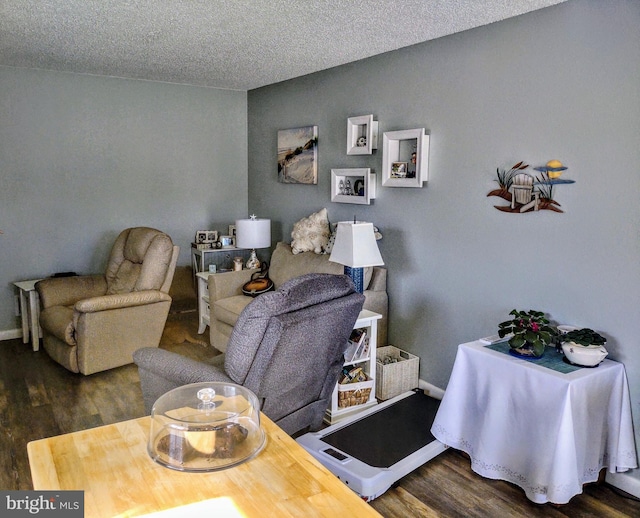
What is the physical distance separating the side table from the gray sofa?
4.72ft

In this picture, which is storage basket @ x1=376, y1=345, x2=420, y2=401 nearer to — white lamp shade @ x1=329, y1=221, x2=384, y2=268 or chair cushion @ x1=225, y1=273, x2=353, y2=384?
white lamp shade @ x1=329, y1=221, x2=384, y2=268

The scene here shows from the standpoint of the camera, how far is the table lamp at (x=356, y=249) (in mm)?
3389

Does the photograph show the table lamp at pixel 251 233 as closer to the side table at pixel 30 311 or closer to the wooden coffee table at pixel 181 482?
the side table at pixel 30 311

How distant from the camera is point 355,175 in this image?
13.4 ft

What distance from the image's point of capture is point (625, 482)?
254cm

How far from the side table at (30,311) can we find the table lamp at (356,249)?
2591 mm

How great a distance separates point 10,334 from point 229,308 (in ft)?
6.96

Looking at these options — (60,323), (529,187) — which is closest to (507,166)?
(529,187)

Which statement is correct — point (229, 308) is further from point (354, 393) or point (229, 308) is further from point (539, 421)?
point (539, 421)

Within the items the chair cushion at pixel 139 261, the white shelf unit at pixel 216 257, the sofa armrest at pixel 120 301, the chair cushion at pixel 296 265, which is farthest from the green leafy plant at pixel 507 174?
the white shelf unit at pixel 216 257

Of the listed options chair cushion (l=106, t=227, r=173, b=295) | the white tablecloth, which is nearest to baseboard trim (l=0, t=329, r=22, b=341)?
chair cushion (l=106, t=227, r=173, b=295)

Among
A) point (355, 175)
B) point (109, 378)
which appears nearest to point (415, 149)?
point (355, 175)

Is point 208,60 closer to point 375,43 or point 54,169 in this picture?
point 375,43

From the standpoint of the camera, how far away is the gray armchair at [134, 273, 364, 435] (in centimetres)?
225
